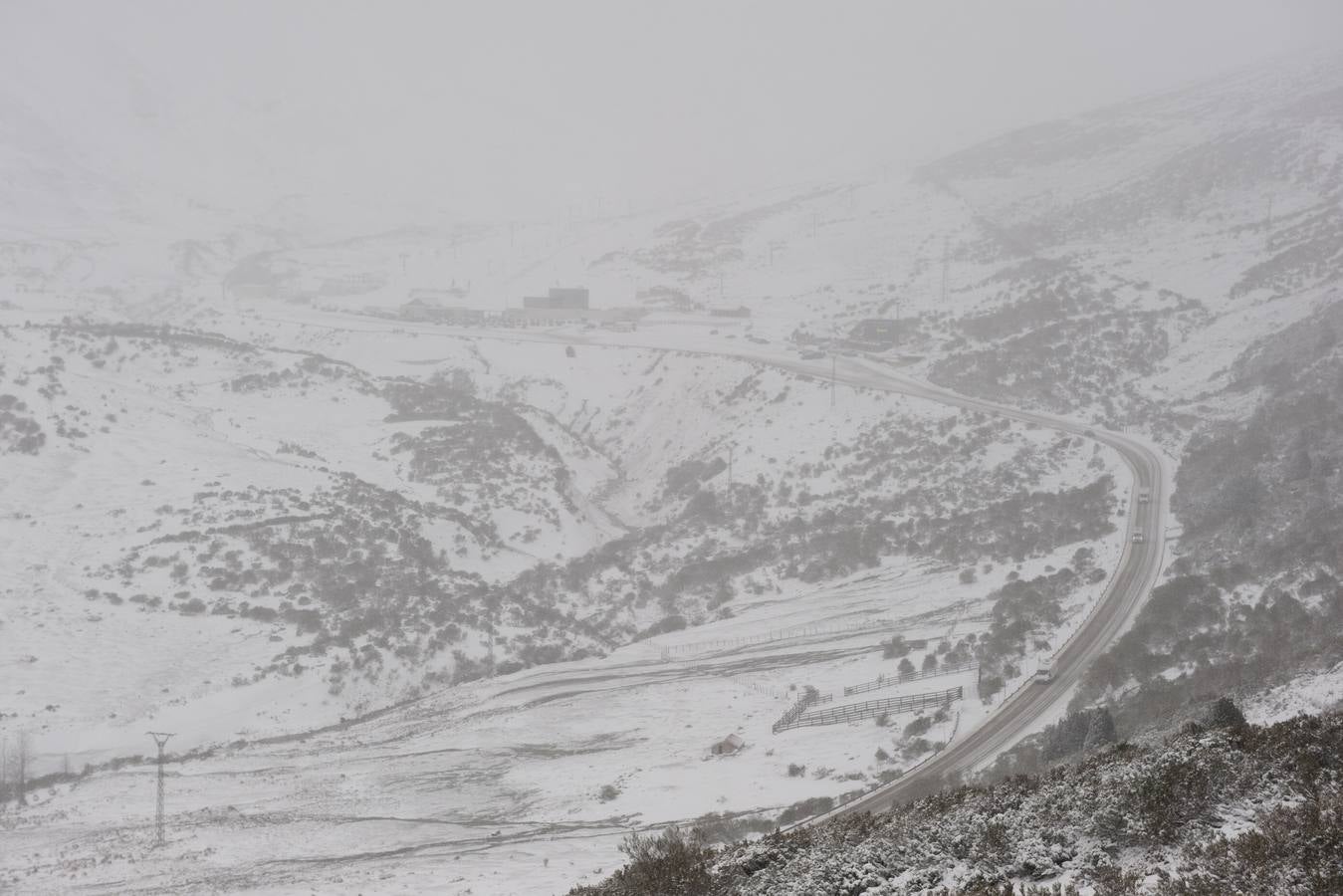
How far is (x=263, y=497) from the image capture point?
6234 centimetres

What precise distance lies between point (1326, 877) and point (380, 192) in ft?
654

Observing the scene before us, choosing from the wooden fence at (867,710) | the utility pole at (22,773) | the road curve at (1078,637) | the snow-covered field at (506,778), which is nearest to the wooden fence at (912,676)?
the snow-covered field at (506,778)

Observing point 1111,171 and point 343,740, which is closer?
point 343,740

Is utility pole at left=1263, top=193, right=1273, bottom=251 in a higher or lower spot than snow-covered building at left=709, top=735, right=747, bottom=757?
higher

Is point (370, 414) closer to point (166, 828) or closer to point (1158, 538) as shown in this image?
point (166, 828)

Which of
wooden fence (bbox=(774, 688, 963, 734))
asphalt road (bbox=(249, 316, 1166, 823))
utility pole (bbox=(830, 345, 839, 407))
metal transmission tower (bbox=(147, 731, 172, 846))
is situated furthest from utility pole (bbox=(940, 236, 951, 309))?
metal transmission tower (bbox=(147, 731, 172, 846))

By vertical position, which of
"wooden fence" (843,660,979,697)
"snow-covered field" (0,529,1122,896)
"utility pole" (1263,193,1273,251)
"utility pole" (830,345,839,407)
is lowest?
"snow-covered field" (0,529,1122,896)

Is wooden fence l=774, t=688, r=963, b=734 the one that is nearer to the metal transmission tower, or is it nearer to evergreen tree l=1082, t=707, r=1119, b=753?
evergreen tree l=1082, t=707, r=1119, b=753

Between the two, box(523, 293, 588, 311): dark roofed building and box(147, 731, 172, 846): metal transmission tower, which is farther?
box(523, 293, 588, 311): dark roofed building

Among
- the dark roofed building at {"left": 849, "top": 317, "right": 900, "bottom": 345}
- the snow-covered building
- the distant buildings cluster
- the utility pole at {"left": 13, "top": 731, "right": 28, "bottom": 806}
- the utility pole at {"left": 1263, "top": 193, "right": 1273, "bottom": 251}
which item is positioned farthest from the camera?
the distant buildings cluster

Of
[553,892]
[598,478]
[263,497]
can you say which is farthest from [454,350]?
[553,892]

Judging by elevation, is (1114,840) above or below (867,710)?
above

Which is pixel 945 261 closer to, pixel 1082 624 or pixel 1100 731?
pixel 1082 624

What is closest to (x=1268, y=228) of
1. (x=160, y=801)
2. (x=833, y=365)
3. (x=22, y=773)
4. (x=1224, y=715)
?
(x=833, y=365)
